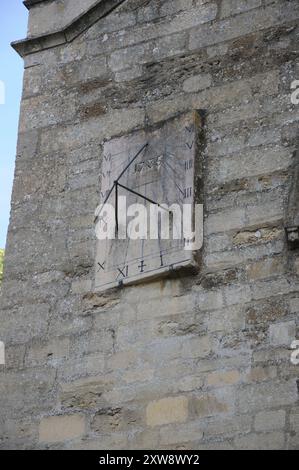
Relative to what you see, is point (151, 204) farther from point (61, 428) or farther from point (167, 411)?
point (61, 428)

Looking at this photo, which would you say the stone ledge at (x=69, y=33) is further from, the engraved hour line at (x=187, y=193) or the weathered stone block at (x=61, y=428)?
the weathered stone block at (x=61, y=428)

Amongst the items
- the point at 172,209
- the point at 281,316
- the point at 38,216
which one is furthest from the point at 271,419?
the point at 38,216

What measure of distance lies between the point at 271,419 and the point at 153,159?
1.74 metres

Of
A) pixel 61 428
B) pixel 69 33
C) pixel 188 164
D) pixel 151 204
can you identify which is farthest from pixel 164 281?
→ pixel 69 33

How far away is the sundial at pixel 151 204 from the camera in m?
6.40

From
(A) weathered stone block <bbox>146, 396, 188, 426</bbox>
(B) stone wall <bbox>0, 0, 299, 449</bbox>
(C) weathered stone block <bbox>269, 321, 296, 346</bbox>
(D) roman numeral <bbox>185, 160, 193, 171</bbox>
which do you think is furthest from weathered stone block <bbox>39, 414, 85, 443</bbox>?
(D) roman numeral <bbox>185, 160, 193, 171</bbox>

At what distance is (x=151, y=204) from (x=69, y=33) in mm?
1573

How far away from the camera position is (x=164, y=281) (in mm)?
6371

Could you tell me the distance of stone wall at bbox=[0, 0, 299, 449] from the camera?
596cm

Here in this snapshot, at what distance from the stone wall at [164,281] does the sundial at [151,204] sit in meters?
0.08

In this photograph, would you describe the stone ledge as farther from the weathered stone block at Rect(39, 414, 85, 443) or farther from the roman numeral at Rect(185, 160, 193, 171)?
the weathered stone block at Rect(39, 414, 85, 443)

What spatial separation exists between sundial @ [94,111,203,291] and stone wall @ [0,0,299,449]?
0.08 meters

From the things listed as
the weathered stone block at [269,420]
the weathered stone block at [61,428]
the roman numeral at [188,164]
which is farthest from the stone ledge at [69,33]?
the weathered stone block at [269,420]

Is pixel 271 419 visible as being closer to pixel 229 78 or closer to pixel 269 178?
pixel 269 178
